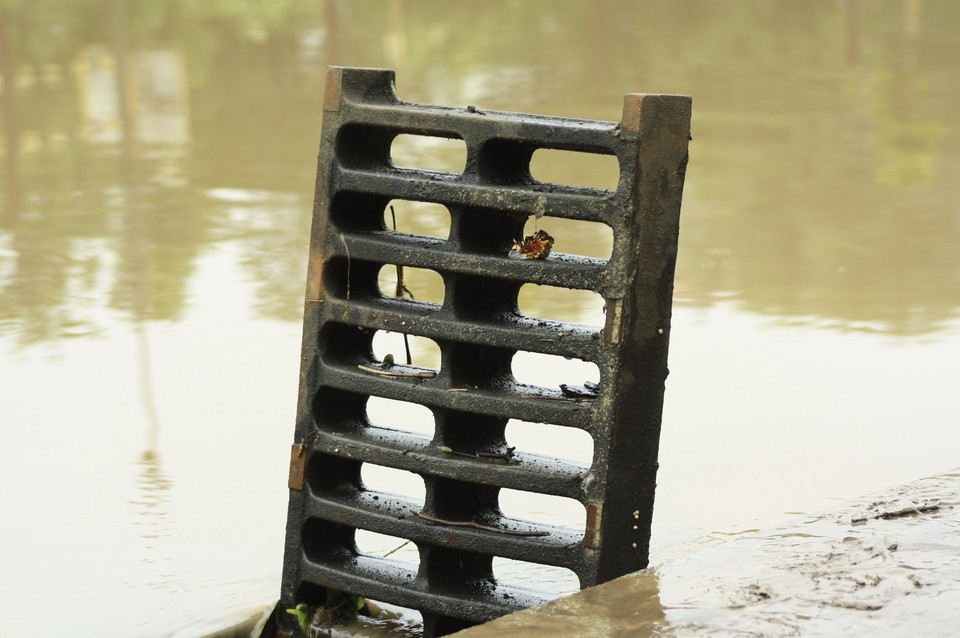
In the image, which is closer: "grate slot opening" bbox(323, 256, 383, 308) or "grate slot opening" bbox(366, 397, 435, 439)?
"grate slot opening" bbox(323, 256, 383, 308)

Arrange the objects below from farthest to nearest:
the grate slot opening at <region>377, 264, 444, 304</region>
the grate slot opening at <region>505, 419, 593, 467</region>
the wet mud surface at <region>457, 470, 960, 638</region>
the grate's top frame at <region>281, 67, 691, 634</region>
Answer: the grate slot opening at <region>377, 264, 444, 304</region>
the grate slot opening at <region>505, 419, 593, 467</region>
the grate's top frame at <region>281, 67, 691, 634</region>
the wet mud surface at <region>457, 470, 960, 638</region>

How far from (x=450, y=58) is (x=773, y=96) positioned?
4.15 metres

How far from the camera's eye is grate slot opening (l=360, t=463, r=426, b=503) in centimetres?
455

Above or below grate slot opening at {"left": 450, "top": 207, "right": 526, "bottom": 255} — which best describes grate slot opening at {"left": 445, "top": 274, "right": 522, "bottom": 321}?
below

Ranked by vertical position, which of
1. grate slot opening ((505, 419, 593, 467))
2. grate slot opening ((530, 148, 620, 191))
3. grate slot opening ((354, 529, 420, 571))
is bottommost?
grate slot opening ((354, 529, 420, 571))

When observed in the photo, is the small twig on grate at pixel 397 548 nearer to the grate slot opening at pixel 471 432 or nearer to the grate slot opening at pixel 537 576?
the grate slot opening at pixel 537 576

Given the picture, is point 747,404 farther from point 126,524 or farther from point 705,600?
point 705,600

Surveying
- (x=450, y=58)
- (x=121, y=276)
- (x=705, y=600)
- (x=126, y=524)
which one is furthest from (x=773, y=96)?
(x=705, y=600)

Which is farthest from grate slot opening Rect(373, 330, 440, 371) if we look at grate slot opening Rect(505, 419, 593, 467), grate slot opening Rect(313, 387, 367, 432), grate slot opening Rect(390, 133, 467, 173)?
grate slot opening Rect(390, 133, 467, 173)

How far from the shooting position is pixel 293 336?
630 centimetres

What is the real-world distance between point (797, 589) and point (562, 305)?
4.15 meters

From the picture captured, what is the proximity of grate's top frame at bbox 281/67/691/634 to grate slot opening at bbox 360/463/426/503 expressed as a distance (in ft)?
2.76

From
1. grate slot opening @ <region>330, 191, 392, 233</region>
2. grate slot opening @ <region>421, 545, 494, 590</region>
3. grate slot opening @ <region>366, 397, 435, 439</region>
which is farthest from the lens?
grate slot opening @ <region>366, 397, 435, 439</region>

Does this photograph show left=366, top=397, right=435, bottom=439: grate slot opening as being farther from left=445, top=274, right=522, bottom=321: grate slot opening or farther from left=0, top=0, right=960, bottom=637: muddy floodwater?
left=445, top=274, right=522, bottom=321: grate slot opening
